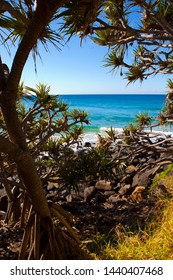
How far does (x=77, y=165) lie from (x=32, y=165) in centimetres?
223

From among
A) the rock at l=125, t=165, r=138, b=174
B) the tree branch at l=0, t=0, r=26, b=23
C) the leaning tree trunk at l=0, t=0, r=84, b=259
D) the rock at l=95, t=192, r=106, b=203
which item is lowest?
the rock at l=95, t=192, r=106, b=203

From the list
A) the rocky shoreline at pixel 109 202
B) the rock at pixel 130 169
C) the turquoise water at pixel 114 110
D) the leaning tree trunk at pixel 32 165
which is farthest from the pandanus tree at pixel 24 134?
the turquoise water at pixel 114 110

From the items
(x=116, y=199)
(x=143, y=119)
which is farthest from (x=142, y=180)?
(x=143, y=119)

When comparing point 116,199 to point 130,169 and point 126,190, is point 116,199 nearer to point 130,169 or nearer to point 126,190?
point 126,190

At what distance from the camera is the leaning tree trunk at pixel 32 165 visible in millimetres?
2859

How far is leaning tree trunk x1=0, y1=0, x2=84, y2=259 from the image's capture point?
2.86 meters

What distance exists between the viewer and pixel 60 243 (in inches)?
144

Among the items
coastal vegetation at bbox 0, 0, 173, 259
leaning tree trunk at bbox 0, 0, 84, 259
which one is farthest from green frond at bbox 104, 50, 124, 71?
leaning tree trunk at bbox 0, 0, 84, 259

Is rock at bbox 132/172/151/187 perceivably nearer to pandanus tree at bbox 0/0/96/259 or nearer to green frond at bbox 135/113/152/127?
green frond at bbox 135/113/152/127

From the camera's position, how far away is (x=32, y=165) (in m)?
3.26

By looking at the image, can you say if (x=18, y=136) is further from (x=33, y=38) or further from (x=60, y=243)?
(x=60, y=243)

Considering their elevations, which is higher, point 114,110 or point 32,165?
point 114,110
